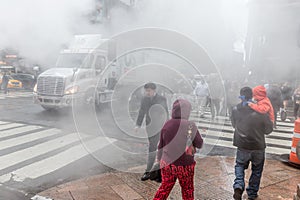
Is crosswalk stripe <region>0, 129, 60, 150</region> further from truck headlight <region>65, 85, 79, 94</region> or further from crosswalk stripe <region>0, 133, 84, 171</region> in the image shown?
truck headlight <region>65, 85, 79, 94</region>

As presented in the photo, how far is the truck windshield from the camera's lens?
33.5ft

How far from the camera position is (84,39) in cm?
1048

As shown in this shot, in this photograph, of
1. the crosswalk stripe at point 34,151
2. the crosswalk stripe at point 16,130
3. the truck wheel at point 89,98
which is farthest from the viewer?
the truck wheel at point 89,98

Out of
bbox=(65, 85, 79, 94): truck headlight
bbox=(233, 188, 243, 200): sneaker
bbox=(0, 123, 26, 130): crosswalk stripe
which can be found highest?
bbox=(65, 85, 79, 94): truck headlight

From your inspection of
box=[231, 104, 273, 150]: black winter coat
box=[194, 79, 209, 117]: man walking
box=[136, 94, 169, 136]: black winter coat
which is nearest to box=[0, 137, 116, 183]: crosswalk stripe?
box=[136, 94, 169, 136]: black winter coat

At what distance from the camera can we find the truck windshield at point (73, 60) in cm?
1021

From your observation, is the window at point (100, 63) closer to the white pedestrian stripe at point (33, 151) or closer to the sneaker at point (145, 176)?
the white pedestrian stripe at point (33, 151)

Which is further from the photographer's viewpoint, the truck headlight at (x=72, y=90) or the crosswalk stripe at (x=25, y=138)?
the truck headlight at (x=72, y=90)

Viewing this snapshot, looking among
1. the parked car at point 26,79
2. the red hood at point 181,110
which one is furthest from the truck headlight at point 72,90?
the parked car at point 26,79

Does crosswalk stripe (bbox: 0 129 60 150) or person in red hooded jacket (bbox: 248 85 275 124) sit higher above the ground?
person in red hooded jacket (bbox: 248 85 275 124)

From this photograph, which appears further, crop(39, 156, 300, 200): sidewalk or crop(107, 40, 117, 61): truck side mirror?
crop(107, 40, 117, 61): truck side mirror

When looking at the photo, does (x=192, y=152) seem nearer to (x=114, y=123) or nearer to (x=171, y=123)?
(x=171, y=123)

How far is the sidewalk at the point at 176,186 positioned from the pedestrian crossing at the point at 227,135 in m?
1.83

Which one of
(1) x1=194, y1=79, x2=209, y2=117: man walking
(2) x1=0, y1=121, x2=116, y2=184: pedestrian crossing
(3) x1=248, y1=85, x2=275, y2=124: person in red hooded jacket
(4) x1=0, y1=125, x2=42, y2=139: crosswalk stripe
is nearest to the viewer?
(3) x1=248, y1=85, x2=275, y2=124: person in red hooded jacket
